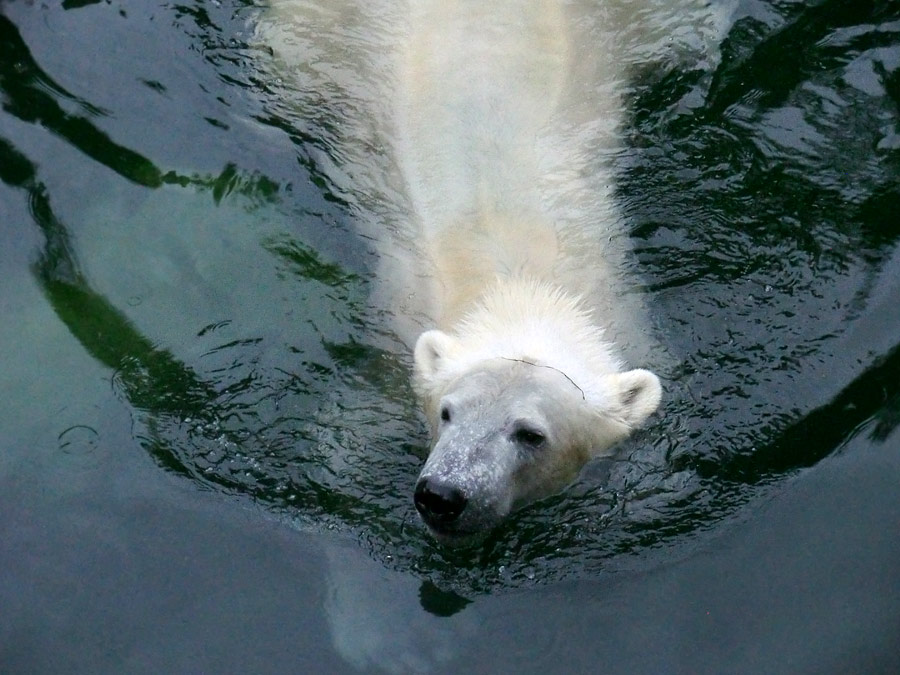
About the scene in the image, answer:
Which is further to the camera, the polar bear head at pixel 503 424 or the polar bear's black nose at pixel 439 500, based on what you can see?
the polar bear head at pixel 503 424

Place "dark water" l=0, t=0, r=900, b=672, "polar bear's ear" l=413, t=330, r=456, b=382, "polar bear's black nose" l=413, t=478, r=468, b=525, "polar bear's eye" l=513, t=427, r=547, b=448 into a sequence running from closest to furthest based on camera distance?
"polar bear's black nose" l=413, t=478, r=468, b=525
"dark water" l=0, t=0, r=900, b=672
"polar bear's eye" l=513, t=427, r=547, b=448
"polar bear's ear" l=413, t=330, r=456, b=382

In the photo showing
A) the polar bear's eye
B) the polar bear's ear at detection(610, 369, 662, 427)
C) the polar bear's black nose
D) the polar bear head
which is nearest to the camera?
the polar bear's black nose

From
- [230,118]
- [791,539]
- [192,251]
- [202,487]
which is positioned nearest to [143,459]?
[202,487]

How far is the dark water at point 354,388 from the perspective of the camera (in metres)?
4.22

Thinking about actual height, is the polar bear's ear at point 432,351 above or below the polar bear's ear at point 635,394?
below

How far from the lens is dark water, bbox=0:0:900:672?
4.22 meters

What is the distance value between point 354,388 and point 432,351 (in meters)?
0.50

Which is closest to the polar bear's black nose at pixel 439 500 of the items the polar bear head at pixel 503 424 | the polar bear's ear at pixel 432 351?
the polar bear head at pixel 503 424

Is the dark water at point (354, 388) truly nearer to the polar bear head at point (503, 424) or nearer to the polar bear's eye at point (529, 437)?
the polar bear head at point (503, 424)

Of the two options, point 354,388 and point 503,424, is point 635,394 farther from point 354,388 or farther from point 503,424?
point 354,388

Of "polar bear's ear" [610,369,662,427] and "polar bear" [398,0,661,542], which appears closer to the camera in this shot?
"polar bear" [398,0,661,542]

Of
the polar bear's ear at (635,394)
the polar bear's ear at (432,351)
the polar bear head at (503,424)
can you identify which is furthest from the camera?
the polar bear's ear at (432,351)

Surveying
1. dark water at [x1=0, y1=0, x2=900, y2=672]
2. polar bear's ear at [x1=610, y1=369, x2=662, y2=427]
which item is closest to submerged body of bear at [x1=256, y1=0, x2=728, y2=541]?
polar bear's ear at [x1=610, y1=369, x2=662, y2=427]

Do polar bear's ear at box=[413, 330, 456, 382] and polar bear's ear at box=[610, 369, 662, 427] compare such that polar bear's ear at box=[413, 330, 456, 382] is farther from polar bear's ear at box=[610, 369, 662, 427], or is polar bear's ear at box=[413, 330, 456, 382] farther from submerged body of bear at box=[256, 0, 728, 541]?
polar bear's ear at box=[610, 369, 662, 427]
